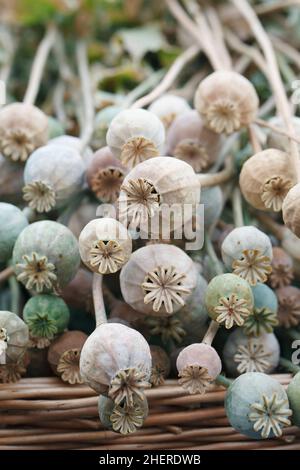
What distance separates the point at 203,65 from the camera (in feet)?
3.46

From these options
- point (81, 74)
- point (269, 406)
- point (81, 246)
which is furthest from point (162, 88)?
point (269, 406)

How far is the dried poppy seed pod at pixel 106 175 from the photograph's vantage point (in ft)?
2.36

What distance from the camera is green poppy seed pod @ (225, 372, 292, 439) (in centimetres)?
58

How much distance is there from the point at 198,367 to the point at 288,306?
0.58 ft

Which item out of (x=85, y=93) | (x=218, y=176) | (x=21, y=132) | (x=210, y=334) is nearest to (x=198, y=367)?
(x=210, y=334)

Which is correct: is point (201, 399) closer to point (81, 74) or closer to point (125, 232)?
point (125, 232)

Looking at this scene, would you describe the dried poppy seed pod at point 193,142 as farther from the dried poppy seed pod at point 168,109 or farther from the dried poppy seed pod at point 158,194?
the dried poppy seed pod at point 158,194

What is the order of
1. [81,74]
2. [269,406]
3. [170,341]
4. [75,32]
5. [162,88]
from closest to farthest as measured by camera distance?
[269,406] → [170,341] → [162,88] → [81,74] → [75,32]

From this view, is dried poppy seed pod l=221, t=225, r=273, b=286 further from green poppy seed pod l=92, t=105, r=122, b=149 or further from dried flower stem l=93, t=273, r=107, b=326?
green poppy seed pod l=92, t=105, r=122, b=149

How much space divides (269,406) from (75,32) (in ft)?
2.55

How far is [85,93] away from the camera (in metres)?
0.96

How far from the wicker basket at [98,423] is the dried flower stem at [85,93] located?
290mm

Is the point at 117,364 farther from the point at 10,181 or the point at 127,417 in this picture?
the point at 10,181

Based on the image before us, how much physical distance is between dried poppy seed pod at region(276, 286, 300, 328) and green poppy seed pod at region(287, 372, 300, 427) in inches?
5.0
